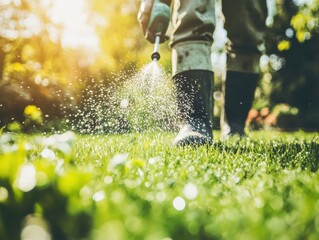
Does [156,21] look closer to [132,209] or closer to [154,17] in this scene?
[154,17]

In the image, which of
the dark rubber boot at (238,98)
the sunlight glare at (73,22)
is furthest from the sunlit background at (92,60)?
the dark rubber boot at (238,98)

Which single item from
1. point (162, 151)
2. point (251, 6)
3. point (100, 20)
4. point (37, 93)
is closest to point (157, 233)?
point (162, 151)

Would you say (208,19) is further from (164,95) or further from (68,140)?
(68,140)

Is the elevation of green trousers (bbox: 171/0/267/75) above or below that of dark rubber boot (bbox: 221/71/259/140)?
above

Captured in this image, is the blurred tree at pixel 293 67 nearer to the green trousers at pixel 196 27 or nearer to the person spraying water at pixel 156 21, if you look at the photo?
the green trousers at pixel 196 27

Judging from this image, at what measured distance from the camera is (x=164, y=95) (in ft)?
8.99

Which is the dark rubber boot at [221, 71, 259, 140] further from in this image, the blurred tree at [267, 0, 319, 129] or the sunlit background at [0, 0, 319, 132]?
the blurred tree at [267, 0, 319, 129]

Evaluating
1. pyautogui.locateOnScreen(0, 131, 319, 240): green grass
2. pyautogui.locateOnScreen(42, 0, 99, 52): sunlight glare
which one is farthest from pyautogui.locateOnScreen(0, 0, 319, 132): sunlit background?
pyautogui.locateOnScreen(0, 131, 319, 240): green grass

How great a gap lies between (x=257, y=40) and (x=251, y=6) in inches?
10.4

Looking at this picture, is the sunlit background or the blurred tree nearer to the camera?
the sunlit background

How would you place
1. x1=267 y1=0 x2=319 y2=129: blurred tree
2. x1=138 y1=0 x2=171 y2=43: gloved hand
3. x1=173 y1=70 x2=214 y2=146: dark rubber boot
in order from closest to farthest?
1. x1=173 y1=70 x2=214 y2=146: dark rubber boot
2. x1=138 y1=0 x2=171 y2=43: gloved hand
3. x1=267 y1=0 x2=319 y2=129: blurred tree

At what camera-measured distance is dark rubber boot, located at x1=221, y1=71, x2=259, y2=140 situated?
3.15 metres

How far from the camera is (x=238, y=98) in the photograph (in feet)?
10.4

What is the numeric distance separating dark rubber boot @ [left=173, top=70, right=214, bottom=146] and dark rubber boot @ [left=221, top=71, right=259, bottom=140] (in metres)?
0.77
